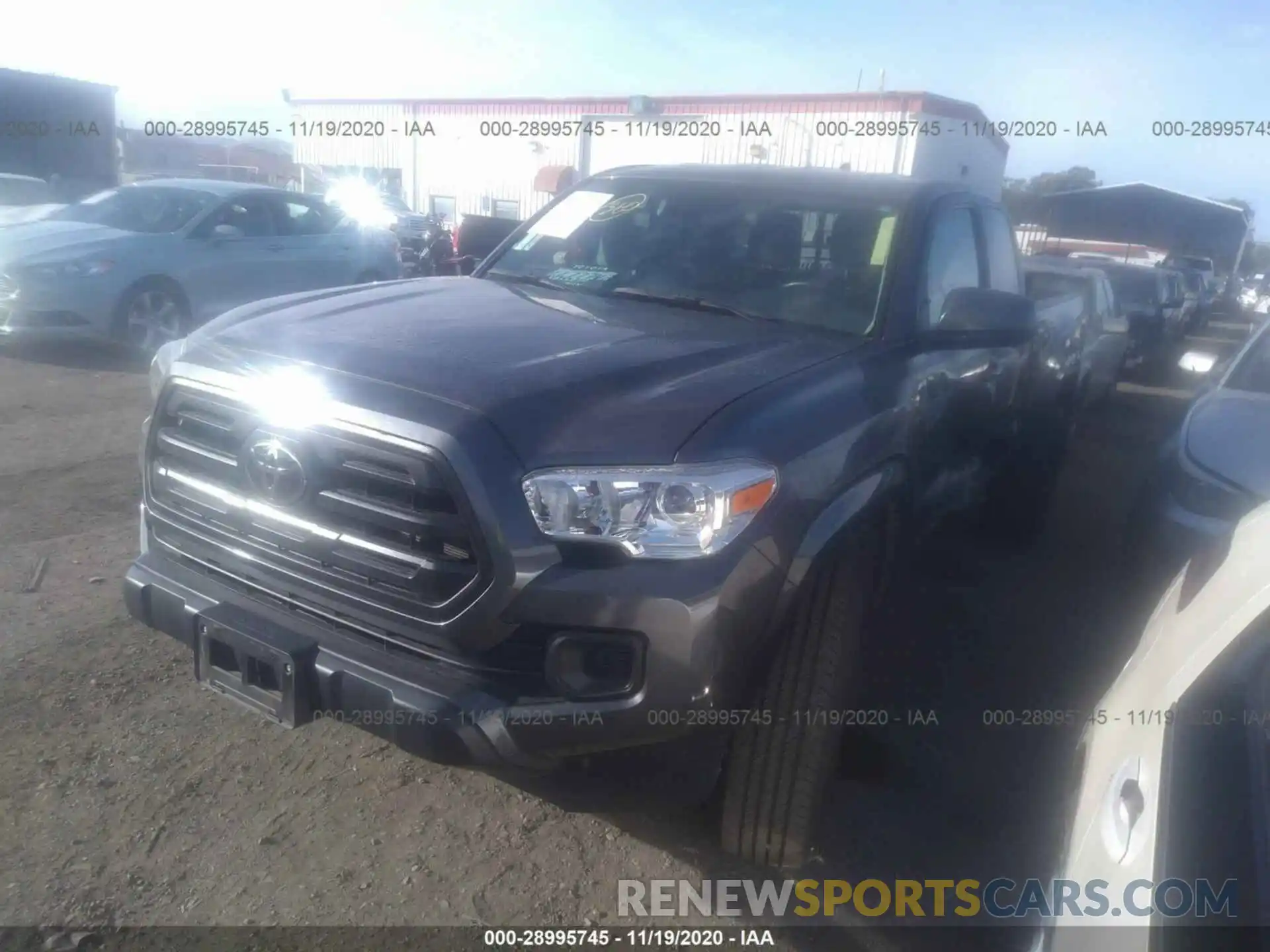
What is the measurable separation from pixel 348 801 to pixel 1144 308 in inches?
530

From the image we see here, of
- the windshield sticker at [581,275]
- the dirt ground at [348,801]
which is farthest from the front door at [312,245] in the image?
the windshield sticker at [581,275]

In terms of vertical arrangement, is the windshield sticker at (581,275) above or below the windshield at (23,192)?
above

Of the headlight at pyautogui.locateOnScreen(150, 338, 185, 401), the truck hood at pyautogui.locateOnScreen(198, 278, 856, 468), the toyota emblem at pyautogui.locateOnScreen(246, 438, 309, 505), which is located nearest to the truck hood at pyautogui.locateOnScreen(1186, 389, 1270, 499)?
the truck hood at pyautogui.locateOnScreen(198, 278, 856, 468)

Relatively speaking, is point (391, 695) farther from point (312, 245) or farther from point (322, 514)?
point (312, 245)

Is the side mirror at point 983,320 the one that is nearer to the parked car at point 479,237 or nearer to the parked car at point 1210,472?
the parked car at point 1210,472

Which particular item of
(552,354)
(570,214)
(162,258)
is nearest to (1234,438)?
(570,214)

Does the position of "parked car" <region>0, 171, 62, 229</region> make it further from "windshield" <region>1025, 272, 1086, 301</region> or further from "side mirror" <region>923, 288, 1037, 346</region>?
"side mirror" <region>923, 288, 1037, 346</region>

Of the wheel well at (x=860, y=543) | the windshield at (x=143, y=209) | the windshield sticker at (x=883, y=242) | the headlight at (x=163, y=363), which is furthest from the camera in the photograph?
the windshield at (x=143, y=209)

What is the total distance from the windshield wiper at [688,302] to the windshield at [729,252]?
0.04 feet

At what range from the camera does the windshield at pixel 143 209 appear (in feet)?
29.2

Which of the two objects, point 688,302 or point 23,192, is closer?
point 688,302

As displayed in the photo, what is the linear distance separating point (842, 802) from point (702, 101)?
70.9ft

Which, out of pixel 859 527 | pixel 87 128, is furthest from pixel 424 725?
pixel 87 128

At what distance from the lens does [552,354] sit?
8.71 feet
